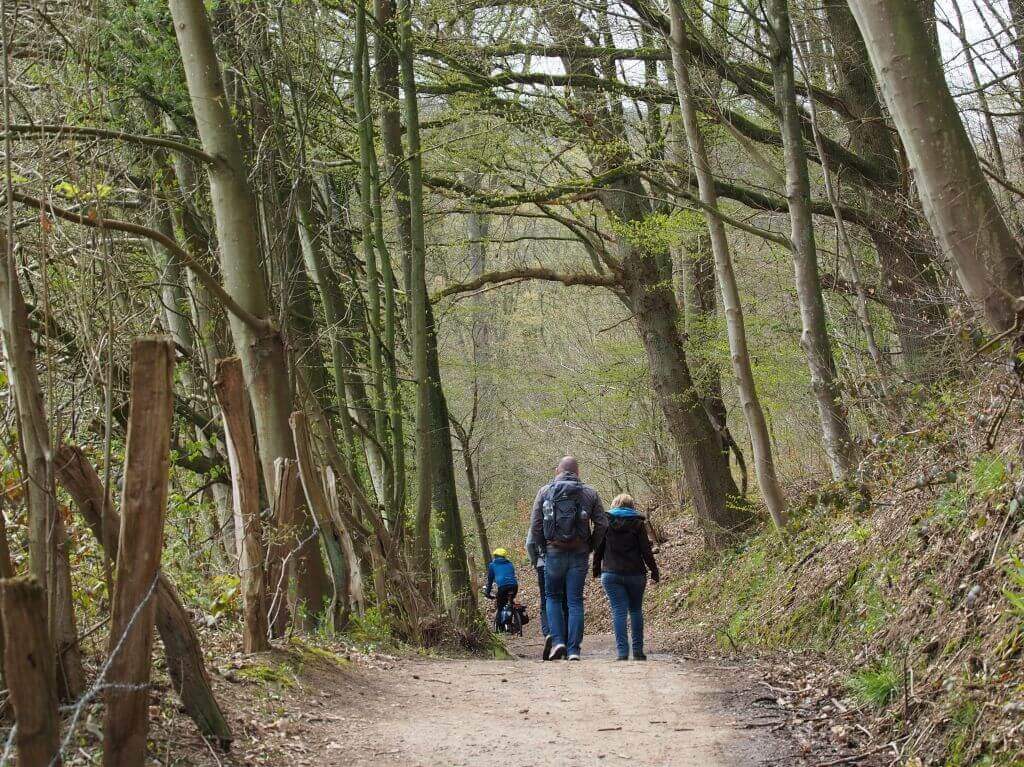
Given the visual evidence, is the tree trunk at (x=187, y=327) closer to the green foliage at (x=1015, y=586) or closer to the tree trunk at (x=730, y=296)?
the tree trunk at (x=730, y=296)

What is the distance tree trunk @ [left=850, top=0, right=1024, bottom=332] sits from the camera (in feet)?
18.3

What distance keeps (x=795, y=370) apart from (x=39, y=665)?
14.3 m

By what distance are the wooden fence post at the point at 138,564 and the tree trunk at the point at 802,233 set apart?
7520 mm

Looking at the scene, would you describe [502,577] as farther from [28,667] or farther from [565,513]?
[28,667]

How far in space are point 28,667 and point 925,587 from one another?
4736mm

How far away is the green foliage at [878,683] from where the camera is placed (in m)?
5.28

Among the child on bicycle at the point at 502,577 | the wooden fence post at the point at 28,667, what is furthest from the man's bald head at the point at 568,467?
the wooden fence post at the point at 28,667

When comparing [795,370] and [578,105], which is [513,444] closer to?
[795,370]

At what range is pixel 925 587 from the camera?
570 cm

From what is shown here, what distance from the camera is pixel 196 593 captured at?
276 inches

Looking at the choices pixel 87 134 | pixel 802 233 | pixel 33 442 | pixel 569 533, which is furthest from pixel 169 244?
pixel 802 233

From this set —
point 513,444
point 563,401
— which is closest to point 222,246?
point 563,401

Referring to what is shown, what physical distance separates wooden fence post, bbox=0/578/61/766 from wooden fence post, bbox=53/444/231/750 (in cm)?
82

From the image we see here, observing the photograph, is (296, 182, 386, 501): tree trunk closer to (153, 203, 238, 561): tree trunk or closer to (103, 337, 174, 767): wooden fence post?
(153, 203, 238, 561): tree trunk
